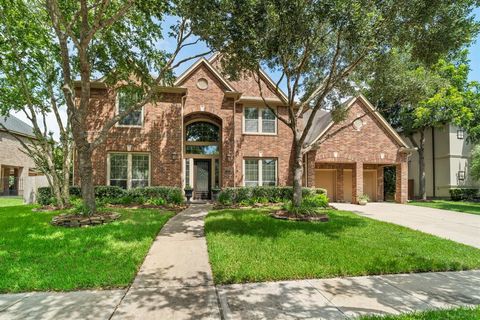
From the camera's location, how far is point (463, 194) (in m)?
20.9

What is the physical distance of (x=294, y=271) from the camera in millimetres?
4715

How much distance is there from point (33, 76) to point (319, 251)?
1293cm

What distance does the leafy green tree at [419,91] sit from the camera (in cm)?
1007

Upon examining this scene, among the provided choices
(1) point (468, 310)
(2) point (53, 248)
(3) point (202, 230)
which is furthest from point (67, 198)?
(1) point (468, 310)

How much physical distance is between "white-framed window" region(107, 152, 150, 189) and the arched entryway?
88.9 inches

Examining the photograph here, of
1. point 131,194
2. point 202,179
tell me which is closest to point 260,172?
point 202,179

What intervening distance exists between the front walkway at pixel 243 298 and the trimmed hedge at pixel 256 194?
8039 mm

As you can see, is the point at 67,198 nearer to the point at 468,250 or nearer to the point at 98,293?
the point at 98,293

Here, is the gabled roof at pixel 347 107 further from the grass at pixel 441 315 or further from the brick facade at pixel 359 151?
the grass at pixel 441 315

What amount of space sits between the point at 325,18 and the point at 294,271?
6.76 m

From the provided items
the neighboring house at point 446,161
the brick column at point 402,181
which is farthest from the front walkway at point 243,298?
the neighboring house at point 446,161


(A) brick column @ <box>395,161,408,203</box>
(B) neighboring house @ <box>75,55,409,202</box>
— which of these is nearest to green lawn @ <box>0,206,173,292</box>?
(B) neighboring house @ <box>75,55,409,202</box>

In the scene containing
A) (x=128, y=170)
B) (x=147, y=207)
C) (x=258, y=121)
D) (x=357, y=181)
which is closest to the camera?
(x=147, y=207)

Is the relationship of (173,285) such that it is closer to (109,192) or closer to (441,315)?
(441,315)
